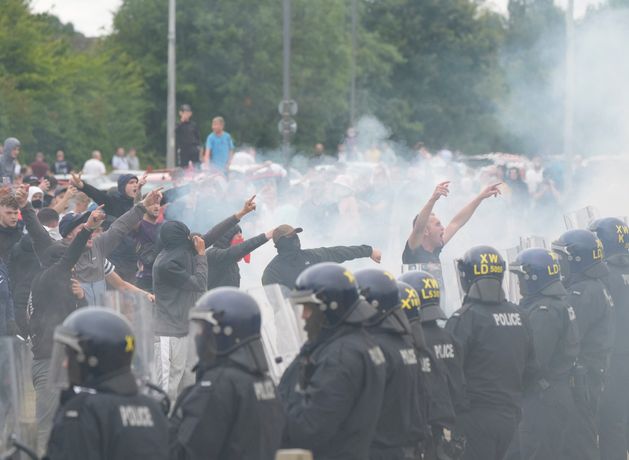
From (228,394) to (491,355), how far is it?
300cm

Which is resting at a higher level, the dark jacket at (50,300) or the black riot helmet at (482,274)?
the black riot helmet at (482,274)

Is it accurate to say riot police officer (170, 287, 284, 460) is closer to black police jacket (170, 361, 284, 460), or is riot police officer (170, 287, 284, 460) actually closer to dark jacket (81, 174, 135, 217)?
black police jacket (170, 361, 284, 460)

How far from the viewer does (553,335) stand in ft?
29.7

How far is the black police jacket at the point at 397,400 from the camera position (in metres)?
6.57

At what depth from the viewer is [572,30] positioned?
3019cm

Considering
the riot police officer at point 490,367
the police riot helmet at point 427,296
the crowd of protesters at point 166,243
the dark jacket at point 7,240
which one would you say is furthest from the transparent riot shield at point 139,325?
the dark jacket at point 7,240

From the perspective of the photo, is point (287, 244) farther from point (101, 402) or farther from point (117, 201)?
point (101, 402)

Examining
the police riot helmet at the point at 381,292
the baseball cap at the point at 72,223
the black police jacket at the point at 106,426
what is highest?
the baseball cap at the point at 72,223

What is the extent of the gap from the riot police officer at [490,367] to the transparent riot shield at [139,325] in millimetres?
2228

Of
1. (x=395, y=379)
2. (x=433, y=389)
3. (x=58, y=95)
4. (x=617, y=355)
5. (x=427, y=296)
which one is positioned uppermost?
(x=58, y=95)

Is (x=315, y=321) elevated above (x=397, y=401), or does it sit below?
above

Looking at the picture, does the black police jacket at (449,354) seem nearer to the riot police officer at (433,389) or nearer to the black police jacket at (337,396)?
the riot police officer at (433,389)

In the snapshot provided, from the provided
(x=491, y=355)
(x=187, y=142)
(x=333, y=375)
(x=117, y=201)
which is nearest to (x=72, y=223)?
(x=117, y=201)

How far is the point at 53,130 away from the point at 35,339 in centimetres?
2912
